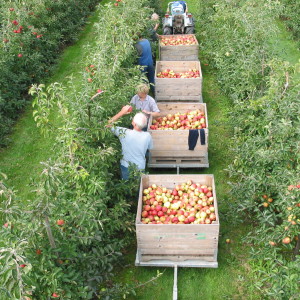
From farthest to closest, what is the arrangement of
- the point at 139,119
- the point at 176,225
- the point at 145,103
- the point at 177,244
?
the point at 145,103
the point at 139,119
the point at 177,244
the point at 176,225

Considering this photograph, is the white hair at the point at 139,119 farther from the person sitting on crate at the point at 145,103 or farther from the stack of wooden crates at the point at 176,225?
the person sitting on crate at the point at 145,103

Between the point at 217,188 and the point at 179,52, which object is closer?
the point at 217,188

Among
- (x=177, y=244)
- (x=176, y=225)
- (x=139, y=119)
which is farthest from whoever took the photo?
(x=139, y=119)

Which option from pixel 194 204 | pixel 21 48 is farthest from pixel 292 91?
pixel 21 48

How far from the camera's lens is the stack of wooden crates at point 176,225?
169 inches

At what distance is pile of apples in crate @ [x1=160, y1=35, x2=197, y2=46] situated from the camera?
10.3 meters

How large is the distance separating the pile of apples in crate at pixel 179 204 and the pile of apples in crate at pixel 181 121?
166 cm

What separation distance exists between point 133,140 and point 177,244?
62.6 inches

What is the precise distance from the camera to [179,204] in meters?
4.95

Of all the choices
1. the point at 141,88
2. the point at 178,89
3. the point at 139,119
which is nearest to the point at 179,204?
the point at 139,119

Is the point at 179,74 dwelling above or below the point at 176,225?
above

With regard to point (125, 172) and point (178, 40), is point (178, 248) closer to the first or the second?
point (125, 172)

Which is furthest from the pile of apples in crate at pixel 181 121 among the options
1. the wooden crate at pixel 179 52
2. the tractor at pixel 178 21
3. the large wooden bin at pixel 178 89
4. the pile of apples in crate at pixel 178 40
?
the tractor at pixel 178 21

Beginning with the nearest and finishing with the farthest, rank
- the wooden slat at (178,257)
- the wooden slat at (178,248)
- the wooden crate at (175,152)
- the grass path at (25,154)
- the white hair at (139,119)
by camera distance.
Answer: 1. the wooden slat at (178,248)
2. the wooden slat at (178,257)
3. the white hair at (139,119)
4. the wooden crate at (175,152)
5. the grass path at (25,154)
